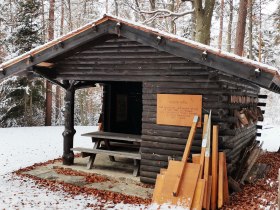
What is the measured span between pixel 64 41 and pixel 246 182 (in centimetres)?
622

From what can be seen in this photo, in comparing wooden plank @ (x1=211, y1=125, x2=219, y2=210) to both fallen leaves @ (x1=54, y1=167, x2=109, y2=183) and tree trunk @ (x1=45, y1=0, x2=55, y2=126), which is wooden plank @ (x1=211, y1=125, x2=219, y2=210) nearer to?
fallen leaves @ (x1=54, y1=167, x2=109, y2=183)

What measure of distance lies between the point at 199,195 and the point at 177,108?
2.28 m

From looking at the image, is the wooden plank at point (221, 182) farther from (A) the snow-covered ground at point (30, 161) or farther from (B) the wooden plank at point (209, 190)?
(A) the snow-covered ground at point (30, 161)

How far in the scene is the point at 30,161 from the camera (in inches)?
431

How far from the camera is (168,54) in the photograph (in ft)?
25.1

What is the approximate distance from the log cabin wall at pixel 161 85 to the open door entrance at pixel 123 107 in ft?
11.7

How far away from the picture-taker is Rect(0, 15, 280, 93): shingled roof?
5844mm

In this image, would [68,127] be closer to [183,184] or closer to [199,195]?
[183,184]

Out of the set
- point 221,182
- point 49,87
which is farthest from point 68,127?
point 49,87

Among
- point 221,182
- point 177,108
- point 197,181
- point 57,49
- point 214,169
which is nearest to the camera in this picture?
point 197,181

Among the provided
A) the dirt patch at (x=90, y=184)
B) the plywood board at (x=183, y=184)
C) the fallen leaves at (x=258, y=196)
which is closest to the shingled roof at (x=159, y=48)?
the plywood board at (x=183, y=184)

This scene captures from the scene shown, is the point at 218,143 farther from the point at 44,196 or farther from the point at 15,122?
the point at 15,122

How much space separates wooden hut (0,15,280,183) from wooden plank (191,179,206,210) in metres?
1.33

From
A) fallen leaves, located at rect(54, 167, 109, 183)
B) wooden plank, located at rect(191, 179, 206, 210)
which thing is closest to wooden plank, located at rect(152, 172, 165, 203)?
wooden plank, located at rect(191, 179, 206, 210)
